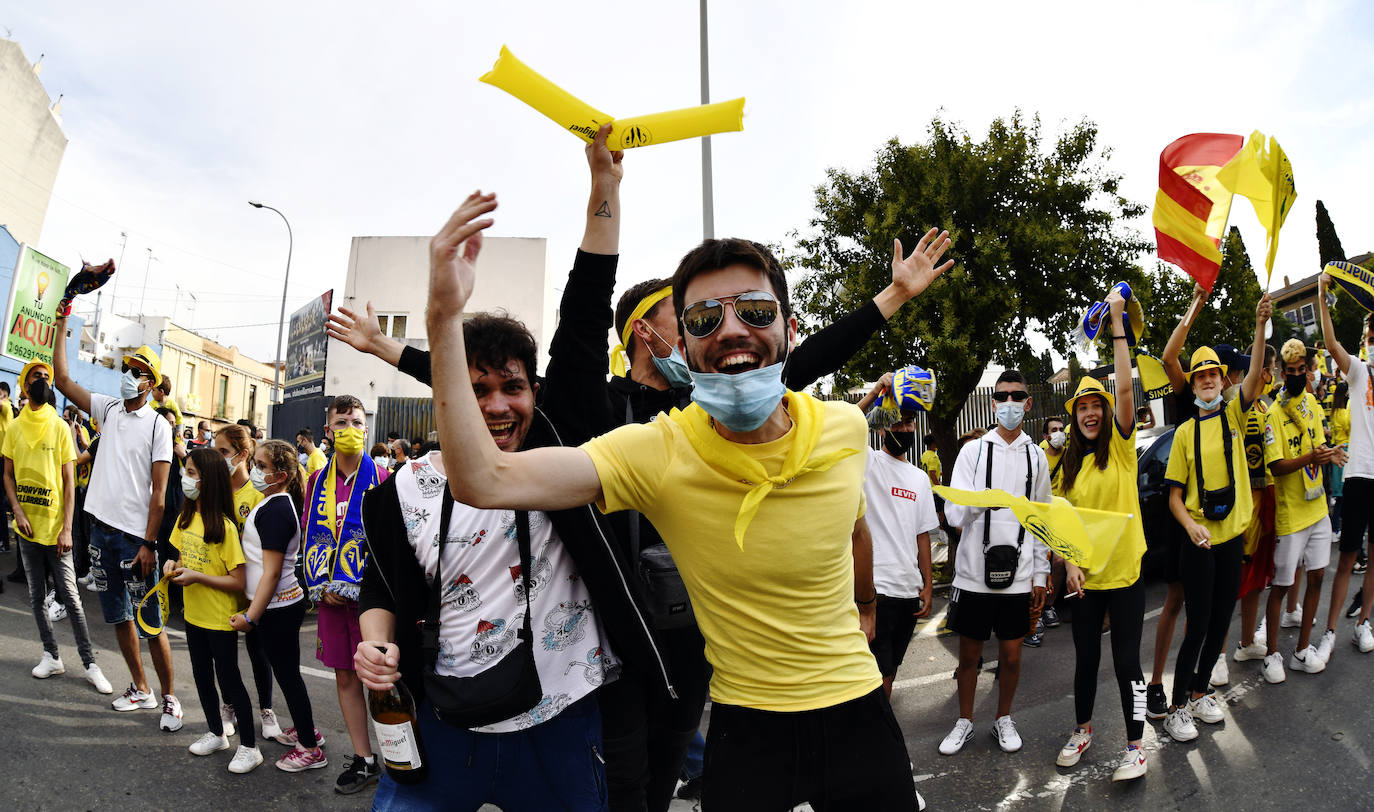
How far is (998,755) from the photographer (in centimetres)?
444

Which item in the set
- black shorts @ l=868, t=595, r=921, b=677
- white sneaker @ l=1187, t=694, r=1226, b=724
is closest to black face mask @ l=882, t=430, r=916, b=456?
black shorts @ l=868, t=595, r=921, b=677

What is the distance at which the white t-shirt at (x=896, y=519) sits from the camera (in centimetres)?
448

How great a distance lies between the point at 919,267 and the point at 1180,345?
2639 mm

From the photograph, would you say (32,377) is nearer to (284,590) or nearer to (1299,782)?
(284,590)

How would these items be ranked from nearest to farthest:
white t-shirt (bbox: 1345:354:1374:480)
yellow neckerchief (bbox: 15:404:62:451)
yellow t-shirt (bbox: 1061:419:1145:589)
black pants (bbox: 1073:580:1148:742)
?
black pants (bbox: 1073:580:1148:742) < yellow t-shirt (bbox: 1061:419:1145:589) < white t-shirt (bbox: 1345:354:1374:480) < yellow neckerchief (bbox: 15:404:62:451)

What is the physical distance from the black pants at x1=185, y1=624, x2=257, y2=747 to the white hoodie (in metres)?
4.31

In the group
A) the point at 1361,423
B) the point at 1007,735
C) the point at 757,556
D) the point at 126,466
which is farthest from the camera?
the point at 1361,423

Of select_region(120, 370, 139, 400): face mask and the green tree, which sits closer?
select_region(120, 370, 139, 400): face mask

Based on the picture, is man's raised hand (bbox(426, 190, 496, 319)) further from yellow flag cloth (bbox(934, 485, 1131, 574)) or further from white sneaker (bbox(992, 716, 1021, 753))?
white sneaker (bbox(992, 716, 1021, 753))

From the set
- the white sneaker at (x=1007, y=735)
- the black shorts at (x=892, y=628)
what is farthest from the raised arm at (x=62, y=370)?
the white sneaker at (x=1007, y=735)

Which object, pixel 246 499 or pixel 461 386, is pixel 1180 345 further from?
pixel 246 499

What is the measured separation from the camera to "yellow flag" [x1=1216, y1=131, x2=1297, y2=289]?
412 centimetres

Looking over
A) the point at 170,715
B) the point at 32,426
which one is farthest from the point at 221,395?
the point at 170,715

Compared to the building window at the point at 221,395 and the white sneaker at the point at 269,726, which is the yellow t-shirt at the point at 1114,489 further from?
the building window at the point at 221,395
